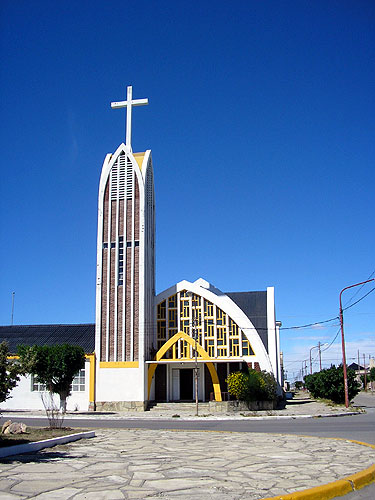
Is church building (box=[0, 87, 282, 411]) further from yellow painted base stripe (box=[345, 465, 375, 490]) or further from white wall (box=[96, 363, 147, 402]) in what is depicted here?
yellow painted base stripe (box=[345, 465, 375, 490])

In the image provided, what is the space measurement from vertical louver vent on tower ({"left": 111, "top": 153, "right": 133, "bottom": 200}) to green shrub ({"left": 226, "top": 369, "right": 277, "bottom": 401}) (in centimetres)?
1425

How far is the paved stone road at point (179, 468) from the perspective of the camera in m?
6.95

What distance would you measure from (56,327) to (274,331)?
1652 cm

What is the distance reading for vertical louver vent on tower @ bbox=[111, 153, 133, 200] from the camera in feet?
119

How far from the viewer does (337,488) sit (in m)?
7.11

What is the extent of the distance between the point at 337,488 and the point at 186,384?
1227 inches

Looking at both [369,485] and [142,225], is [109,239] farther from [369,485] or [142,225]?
[369,485]

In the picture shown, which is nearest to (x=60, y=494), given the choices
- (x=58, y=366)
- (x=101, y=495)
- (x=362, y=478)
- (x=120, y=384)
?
(x=101, y=495)

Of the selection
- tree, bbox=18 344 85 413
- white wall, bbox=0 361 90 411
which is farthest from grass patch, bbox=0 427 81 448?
white wall, bbox=0 361 90 411

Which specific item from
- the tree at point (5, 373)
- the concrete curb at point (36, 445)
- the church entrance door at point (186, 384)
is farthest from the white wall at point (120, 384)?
the tree at point (5, 373)

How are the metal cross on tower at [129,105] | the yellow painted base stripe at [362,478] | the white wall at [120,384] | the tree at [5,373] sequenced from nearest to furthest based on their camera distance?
the yellow painted base stripe at [362,478] < the tree at [5,373] < the white wall at [120,384] < the metal cross on tower at [129,105]

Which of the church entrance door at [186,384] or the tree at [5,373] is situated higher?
the tree at [5,373]

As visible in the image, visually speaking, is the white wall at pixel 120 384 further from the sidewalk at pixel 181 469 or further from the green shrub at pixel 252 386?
the sidewalk at pixel 181 469

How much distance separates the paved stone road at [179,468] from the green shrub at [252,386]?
18911mm
